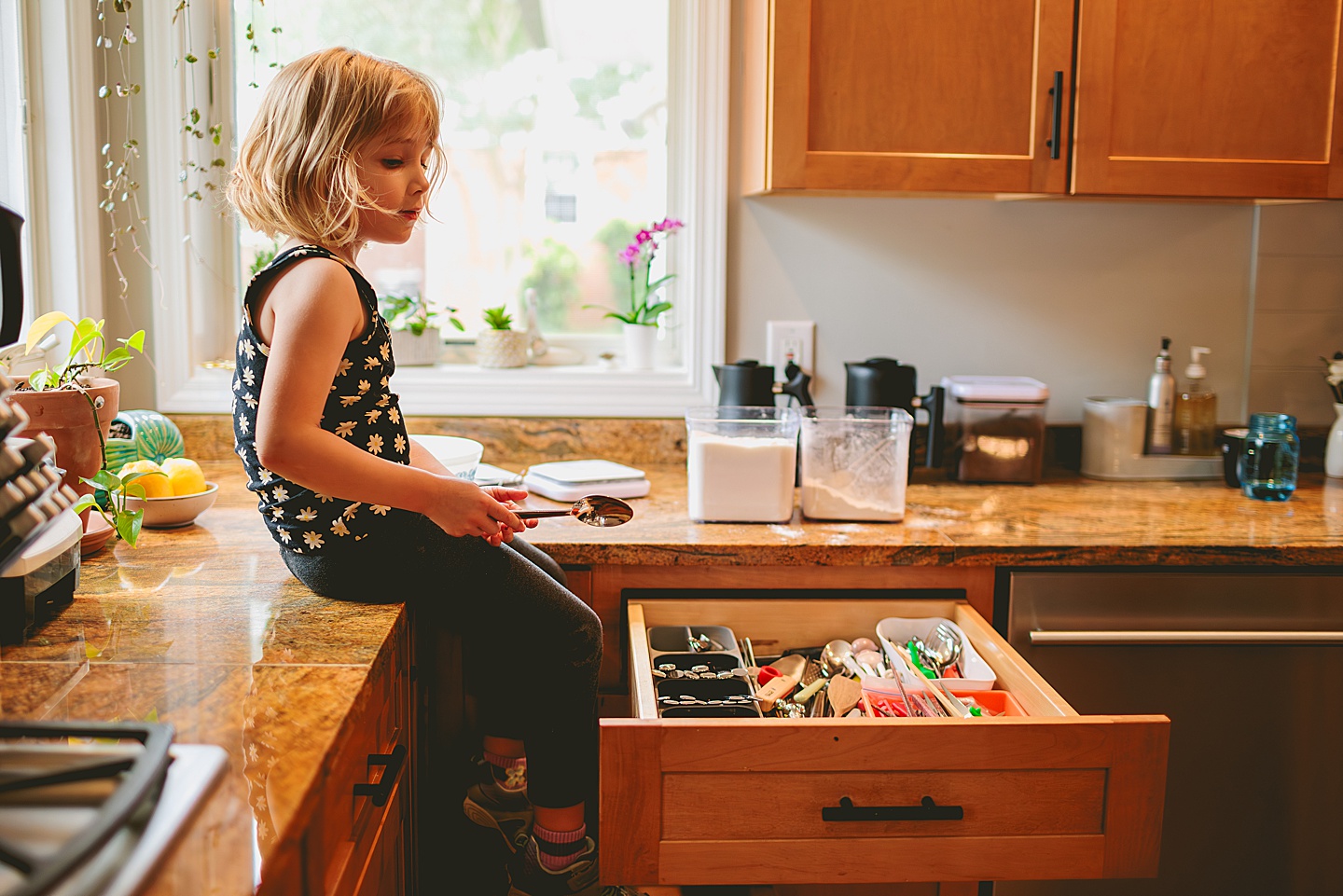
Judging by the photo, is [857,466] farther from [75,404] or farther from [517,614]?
[75,404]

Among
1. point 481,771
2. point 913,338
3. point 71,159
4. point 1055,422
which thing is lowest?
point 481,771

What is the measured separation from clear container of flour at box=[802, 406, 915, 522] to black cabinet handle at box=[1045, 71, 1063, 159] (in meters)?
0.52

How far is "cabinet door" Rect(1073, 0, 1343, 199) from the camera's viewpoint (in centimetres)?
178

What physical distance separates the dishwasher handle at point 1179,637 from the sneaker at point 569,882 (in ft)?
2.23

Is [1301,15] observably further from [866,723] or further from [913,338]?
[866,723]

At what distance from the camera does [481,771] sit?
1602 mm

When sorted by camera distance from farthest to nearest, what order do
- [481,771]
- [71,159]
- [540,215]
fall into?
[540,215] < [71,159] < [481,771]

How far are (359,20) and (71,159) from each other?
61 centimetres

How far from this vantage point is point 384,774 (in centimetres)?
121

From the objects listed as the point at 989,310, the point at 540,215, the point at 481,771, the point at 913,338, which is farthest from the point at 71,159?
the point at 989,310

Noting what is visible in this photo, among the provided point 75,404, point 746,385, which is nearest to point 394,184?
point 75,404

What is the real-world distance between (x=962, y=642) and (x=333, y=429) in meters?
0.86

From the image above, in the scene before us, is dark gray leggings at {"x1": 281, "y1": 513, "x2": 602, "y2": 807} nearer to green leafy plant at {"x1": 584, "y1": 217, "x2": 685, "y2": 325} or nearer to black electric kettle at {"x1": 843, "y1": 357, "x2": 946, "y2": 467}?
black electric kettle at {"x1": 843, "y1": 357, "x2": 946, "y2": 467}

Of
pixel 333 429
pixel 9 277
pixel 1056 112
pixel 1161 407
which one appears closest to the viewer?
pixel 9 277
